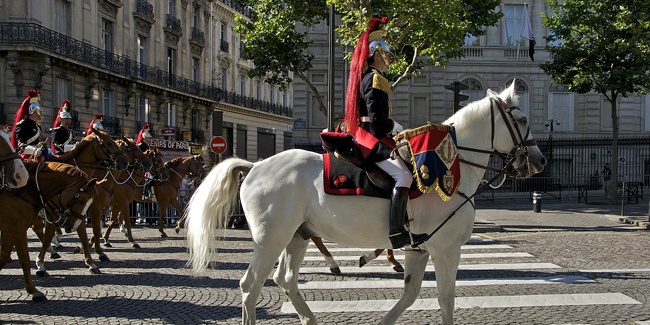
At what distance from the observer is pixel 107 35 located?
32.1m

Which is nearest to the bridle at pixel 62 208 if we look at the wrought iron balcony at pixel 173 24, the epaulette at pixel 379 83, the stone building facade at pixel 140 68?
the epaulette at pixel 379 83

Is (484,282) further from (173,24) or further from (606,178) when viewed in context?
(173,24)

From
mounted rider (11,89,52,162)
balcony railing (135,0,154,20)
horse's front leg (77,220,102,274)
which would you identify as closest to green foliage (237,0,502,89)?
balcony railing (135,0,154,20)

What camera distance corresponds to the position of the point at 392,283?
870 centimetres

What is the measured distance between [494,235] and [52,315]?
11501mm

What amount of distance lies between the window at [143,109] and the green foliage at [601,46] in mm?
24571

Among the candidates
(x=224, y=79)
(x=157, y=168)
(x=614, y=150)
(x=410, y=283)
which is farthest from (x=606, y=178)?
(x=224, y=79)

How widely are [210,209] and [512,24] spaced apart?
115ft

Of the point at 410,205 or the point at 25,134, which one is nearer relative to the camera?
the point at 410,205

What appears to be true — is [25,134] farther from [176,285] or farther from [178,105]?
[178,105]

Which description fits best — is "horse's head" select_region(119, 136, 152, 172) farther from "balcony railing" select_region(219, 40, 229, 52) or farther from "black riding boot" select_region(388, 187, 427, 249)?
"balcony railing" select_region(219, 40, 229, 52)

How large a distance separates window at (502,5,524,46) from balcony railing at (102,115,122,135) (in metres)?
25.0

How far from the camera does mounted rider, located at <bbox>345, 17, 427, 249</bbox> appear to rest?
5164 mm

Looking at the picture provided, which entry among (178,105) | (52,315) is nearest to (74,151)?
(52,315)
